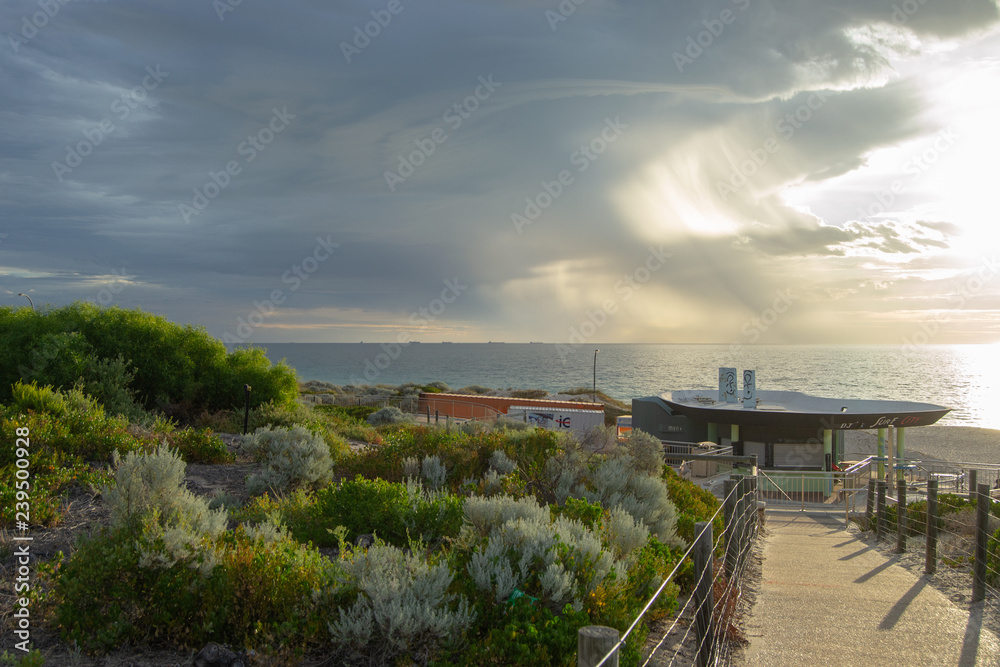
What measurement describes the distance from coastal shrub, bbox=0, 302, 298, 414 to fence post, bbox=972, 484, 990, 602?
1652 cm

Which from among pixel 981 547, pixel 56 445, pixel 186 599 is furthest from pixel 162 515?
pixel 981 547

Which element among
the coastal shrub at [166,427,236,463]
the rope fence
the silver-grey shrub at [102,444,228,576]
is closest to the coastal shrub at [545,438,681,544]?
the rope fence

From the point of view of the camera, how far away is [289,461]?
9.71 m

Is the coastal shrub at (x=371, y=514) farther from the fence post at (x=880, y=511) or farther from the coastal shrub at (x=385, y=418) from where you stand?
the coastal shrub at (x=385, y=418)

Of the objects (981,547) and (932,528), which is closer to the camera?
(981,547)

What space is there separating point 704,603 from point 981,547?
14.7 ft

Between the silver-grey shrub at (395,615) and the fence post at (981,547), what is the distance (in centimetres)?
587

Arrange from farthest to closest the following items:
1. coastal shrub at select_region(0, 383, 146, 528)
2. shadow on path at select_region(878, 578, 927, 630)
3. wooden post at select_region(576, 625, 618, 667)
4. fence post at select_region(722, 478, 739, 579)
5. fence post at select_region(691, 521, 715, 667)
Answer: coastal shrub at select_region(0, 383, 146, 528) < fence post at select_region(722, 478, 739, 579) < shadow on path at select_region(878, 578, 927, 630) < fence post at select_region(691, 521, 715, 667) < wooden post at select_region(576, 625, 618, 667)

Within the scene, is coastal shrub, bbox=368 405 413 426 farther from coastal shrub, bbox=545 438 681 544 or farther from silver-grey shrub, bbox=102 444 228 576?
silver-grey shrub, bbox=102 444 228 576

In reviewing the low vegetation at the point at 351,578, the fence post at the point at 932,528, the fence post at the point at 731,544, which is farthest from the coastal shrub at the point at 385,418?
the fence post at the point at 932,528

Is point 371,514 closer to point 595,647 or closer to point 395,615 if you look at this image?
point 395,615

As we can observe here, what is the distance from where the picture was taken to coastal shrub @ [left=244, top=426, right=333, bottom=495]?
9.41 m

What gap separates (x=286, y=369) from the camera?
20.8 m

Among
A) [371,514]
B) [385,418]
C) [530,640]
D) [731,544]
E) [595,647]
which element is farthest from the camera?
[385,418]
